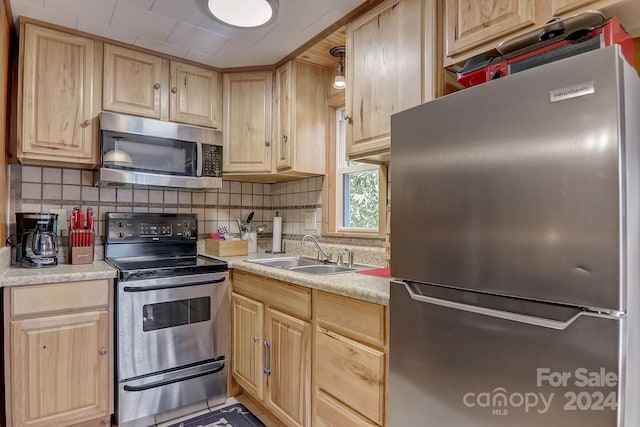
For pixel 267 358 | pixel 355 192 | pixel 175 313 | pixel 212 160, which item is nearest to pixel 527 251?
pixel 267 358

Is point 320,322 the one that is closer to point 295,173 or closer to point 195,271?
point 195,271

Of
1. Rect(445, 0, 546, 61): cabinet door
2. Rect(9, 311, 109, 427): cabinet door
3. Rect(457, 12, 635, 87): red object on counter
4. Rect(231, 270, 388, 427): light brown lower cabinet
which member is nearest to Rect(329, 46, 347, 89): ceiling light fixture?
Rect(445, 0, 546, 61): cabinet door

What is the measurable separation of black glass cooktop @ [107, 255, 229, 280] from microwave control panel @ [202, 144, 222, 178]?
0.59 meters

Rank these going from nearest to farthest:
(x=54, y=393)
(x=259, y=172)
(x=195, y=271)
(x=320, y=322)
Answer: (x=320, y=322) < (x=54, y=393) < (x=195, y=271) < (x=259, y=172)

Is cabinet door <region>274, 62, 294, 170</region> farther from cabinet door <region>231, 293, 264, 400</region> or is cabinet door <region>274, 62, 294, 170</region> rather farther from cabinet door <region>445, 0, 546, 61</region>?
cabinet door <region>445, 0, 546, 61</region>

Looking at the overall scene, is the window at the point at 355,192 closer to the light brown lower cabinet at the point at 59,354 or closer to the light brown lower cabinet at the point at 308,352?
the light brown lower cabinet at the point at 308,352

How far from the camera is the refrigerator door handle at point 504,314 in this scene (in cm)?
80

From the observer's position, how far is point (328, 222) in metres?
2.51

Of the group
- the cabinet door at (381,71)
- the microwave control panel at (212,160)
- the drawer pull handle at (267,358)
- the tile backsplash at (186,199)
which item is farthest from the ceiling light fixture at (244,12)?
the drawer pull handle at (267,358)

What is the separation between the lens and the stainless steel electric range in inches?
76.0

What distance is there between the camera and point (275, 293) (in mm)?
1887

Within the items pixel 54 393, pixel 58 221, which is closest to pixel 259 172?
pixel 58 221

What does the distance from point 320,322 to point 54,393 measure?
139 cm

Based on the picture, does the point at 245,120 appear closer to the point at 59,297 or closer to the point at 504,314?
the point at 59,297
